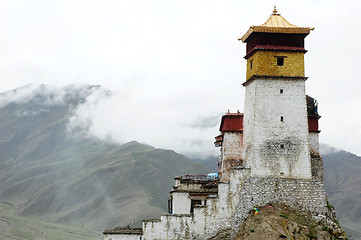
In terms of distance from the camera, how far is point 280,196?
102 feet

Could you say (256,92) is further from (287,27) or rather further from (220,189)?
(220,189)

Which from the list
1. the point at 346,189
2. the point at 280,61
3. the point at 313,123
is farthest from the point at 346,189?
the point at 280,61

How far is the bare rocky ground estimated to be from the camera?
28.2 m

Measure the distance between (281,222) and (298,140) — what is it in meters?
6.49

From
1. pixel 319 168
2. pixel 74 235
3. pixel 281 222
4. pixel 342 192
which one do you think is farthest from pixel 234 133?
pixel 342 192

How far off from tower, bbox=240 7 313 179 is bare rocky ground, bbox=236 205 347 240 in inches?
110

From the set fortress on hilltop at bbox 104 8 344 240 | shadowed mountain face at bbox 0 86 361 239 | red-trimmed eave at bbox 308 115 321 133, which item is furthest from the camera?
shadowed mountain face at bbox 0 86 361 239

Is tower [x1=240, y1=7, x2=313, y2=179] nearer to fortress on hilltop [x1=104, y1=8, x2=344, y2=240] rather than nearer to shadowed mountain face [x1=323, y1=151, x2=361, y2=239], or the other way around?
fortress on hilltop [x1=104, y1=8, x2=344, y2=240]

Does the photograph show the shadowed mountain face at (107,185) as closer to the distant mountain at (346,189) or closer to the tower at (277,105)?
the distant mountain at (346,189)

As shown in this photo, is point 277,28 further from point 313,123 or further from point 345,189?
point 345,189

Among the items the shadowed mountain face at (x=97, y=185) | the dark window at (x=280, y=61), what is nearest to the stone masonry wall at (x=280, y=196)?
the dark window at (x=280, y=61)

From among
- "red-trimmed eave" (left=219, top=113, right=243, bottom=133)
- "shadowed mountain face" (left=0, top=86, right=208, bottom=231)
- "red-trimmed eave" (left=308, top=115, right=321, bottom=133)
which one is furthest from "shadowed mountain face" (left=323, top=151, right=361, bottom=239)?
"red-trimmed eave" (left=219, top=113, right=243, bottom=133)

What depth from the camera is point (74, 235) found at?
106 metres

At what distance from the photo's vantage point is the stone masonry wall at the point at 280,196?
31.0m
